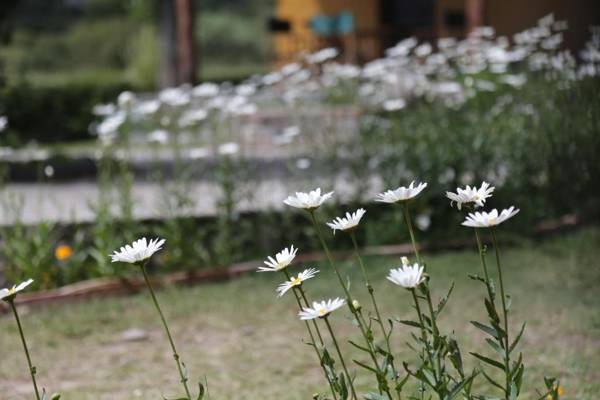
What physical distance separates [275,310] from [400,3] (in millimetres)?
14017

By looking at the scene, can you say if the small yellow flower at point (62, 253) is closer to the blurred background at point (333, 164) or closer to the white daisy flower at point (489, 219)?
the blurred background at point (333, 164)

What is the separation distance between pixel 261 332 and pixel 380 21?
14.2 metres

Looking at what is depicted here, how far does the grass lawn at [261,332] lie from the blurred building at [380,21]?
7.31 meters

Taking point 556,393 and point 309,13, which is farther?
point 309,13

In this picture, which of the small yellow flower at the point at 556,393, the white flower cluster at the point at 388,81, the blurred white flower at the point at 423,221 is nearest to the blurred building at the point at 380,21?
the white flower cluster at the point at 388,81

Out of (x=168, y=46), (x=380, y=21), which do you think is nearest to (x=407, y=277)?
(x=168, y=46)

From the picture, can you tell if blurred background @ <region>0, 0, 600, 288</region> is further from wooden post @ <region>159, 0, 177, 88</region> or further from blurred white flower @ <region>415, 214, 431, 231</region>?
wooden post @ <region>159, 0, 177, 88</region>

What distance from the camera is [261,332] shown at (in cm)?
430

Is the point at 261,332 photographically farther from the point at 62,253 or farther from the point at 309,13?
the point at 309,13

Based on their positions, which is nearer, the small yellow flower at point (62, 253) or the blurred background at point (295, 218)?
the blurred background at point (295, 218)

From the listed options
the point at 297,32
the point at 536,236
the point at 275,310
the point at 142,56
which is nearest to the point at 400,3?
the point at 297,32

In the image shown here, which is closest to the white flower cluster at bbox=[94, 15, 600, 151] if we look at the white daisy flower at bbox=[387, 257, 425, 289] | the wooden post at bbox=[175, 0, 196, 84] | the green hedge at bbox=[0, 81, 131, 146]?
the white daisy flower at bbox=[387, 257, 425, 289]

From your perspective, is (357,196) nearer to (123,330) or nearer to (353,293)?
(353,293)

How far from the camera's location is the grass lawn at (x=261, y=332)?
11.9 ft
